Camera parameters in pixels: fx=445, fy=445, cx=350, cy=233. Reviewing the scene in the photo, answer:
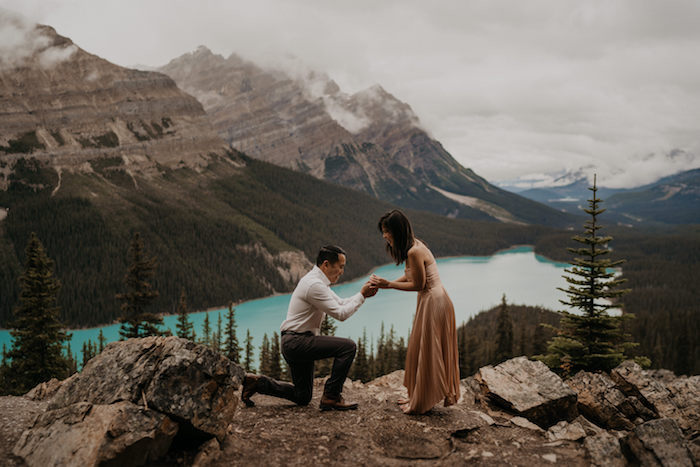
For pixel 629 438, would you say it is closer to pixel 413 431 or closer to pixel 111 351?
pixel 413 431

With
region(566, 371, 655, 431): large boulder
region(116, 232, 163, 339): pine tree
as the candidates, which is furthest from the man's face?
region(116, 232, 163, 339): pine tree

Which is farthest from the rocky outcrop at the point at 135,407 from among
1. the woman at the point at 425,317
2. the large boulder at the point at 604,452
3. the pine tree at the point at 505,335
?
the pine tree at the point at 505,335

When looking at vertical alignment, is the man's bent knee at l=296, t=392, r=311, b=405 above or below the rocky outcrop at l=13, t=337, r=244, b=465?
below

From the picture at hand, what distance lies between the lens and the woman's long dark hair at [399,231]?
28.7 ft

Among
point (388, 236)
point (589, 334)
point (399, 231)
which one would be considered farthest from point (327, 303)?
point (589, 334)

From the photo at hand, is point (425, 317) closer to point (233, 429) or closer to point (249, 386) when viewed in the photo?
point (249, 386)

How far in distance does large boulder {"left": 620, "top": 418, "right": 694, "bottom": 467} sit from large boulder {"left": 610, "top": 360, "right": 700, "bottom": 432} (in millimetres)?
5378

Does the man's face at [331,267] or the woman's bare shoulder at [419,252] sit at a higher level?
the woman's bare shoulder at [419,252]

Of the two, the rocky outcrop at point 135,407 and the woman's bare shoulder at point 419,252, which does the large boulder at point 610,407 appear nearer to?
the woman's bare shoulder at point 419,252

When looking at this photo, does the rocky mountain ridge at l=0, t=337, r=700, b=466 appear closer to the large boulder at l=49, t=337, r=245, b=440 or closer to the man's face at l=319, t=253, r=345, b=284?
the large boulder at l=49, t=337, r=245, b=440

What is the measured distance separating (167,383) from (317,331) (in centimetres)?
314

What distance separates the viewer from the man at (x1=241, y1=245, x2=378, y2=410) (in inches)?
339

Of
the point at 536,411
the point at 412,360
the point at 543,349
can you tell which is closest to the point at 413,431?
the point at 412,360

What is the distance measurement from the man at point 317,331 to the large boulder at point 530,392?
380cm
